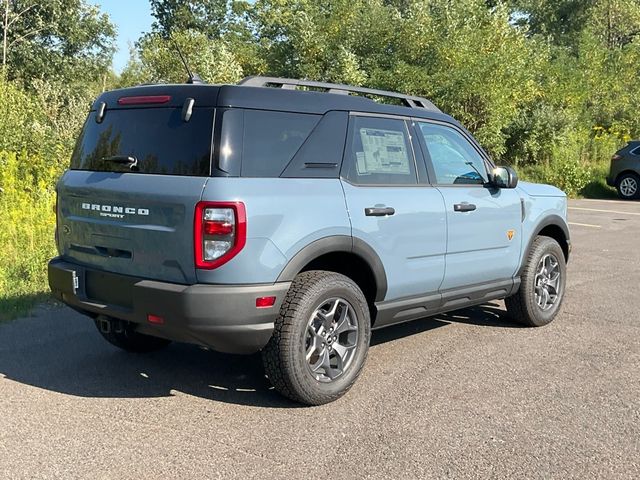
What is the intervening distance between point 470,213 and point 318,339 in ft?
5.61

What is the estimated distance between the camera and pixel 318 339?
13.5 ft

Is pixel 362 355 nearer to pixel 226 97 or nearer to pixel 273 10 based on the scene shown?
pixel 226 97

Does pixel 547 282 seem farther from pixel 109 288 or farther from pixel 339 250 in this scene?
pixel 109 288

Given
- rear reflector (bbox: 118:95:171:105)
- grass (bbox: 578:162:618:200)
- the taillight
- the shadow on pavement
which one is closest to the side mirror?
the shadow on pavement

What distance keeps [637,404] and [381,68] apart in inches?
637

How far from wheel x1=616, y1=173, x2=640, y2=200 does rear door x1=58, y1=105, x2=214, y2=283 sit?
1741 centimetres

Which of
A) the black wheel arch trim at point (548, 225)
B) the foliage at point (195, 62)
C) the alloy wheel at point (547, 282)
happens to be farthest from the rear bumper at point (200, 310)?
the foliage at point (195, 62)

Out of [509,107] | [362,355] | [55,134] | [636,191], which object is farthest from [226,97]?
[636,191]

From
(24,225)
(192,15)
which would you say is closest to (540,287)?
(24,225)

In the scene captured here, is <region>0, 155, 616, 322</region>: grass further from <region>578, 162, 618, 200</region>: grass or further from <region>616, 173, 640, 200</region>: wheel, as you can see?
<region>578, 162, 618, 200</region>: grass

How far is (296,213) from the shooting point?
3.86m

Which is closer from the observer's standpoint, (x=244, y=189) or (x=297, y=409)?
(x=244, y=189)

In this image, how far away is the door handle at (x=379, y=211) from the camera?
14.1 ft

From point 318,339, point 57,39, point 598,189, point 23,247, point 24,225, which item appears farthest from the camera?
point 57,39
